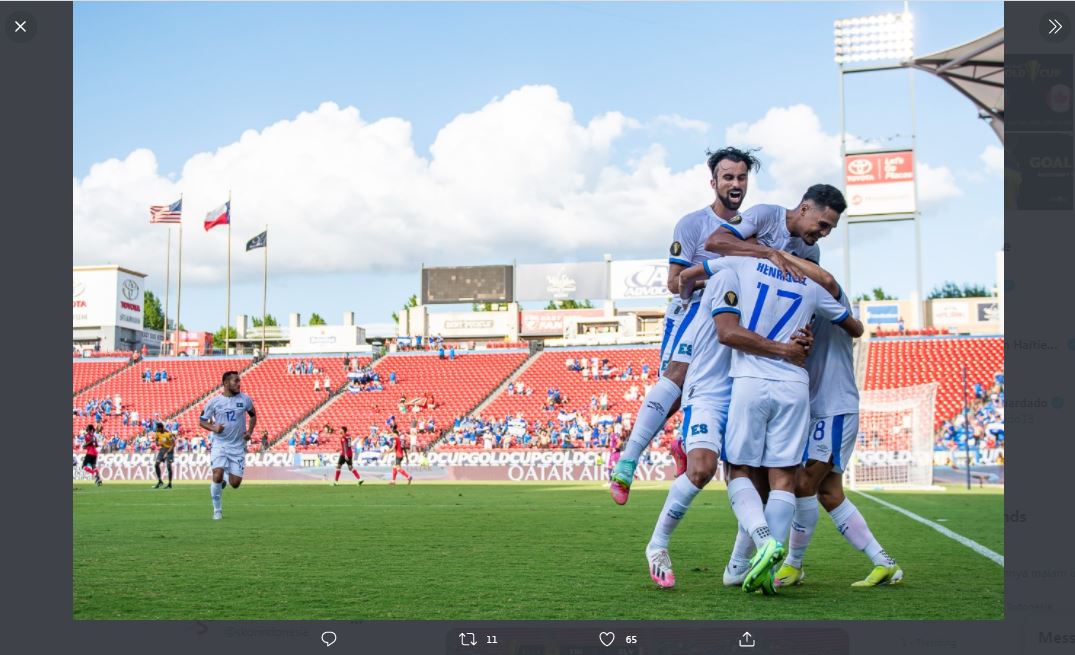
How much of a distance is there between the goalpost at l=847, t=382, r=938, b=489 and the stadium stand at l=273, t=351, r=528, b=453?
59.4 feet

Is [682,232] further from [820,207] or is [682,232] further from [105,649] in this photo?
[105,649]

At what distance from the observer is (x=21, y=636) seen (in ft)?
9.70

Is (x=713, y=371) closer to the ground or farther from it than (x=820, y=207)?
closer to the ground

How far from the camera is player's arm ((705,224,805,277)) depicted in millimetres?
5461

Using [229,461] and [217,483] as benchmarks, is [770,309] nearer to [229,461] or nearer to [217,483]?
[217,483]

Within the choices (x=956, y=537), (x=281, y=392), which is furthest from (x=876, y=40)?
(x=281, y=392)

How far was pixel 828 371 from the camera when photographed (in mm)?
6137

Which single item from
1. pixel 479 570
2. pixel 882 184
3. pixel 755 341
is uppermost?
pixel 882 184

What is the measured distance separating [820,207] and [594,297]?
5304cm

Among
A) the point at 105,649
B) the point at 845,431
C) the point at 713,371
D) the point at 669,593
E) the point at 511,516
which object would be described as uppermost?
the point at 713,371

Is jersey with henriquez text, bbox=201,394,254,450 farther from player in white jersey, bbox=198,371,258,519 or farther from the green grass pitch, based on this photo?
the green grass pitch

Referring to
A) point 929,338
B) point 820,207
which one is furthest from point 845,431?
point 929,338

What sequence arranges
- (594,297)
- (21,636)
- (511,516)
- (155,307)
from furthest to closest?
(155,307) → (594,297) → (511,516) → (21,636)

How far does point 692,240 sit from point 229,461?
10076 millimetres
